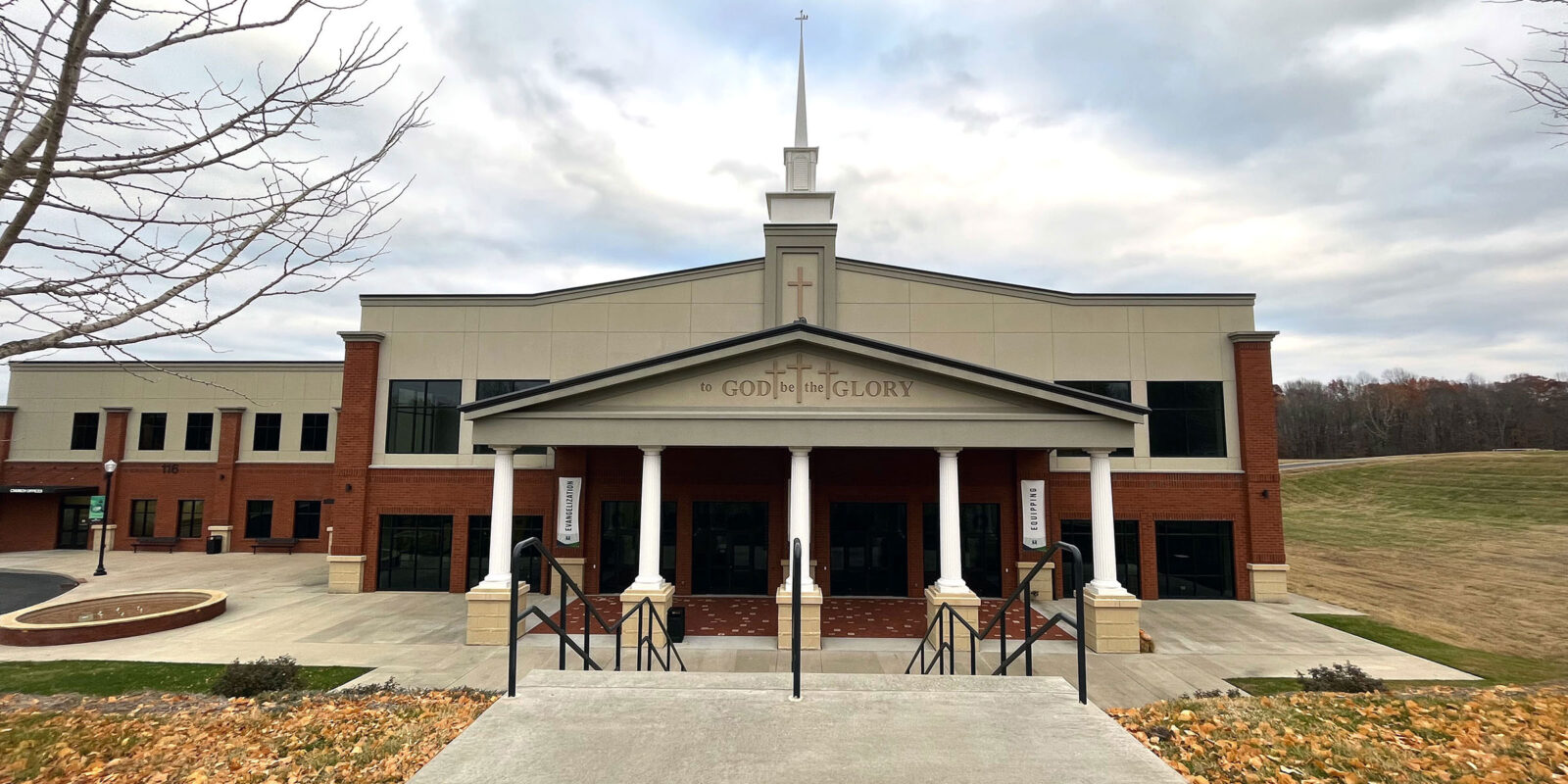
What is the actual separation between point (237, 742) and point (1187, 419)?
2343cm

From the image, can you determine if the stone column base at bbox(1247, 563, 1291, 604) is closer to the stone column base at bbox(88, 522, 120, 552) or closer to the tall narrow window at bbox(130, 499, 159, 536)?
the tall narrow window at bbox(130, 499, 159, 536)

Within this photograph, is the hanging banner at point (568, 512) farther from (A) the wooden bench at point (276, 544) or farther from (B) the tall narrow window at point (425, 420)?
(A) the wooden bench at point (276, 544)

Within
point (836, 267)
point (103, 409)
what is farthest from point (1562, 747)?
point (103, 409)

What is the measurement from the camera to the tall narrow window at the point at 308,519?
31.3 meters

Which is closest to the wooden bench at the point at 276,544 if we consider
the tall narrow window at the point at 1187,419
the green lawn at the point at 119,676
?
the green lawn at the point at 119,676

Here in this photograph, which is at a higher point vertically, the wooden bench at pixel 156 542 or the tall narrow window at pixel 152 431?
the tall narrow window at pixel 152 431

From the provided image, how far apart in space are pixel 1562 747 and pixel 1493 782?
1394 mm

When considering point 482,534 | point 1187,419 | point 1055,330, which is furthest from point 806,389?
point 1187,419

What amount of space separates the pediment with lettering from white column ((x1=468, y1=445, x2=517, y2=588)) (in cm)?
269

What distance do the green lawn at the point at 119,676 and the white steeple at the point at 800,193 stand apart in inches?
638

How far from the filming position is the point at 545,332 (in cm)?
2173

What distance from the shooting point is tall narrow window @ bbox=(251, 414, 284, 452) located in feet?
104

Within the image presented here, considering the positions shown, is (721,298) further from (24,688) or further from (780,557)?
(24,688)

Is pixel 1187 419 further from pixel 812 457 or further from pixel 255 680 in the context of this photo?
pixel 255 680
